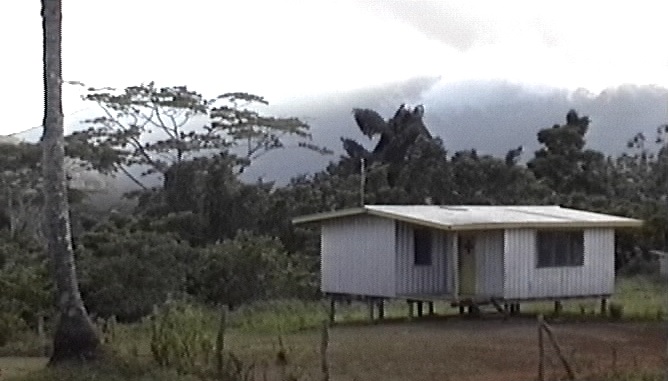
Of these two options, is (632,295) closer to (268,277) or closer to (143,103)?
(268,277)

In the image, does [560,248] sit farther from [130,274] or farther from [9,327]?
[9,327]

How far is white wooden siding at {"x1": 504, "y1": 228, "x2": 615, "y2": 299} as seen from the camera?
92.5 ft

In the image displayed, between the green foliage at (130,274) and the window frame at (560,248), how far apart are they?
9.26m

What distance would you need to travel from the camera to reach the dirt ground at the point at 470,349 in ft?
57.3

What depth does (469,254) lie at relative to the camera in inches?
1144

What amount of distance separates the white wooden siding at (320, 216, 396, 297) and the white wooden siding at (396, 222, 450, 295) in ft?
0.71

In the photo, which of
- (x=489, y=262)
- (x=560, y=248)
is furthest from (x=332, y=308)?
(x=560, y=248)

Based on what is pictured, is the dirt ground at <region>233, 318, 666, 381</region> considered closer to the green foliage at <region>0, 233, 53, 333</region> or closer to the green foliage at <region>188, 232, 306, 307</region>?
the green foliage at <region>0, 233, 53, 333</region>

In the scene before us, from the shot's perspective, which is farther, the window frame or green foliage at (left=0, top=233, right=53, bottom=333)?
the window frame

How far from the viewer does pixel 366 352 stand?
67.3ft

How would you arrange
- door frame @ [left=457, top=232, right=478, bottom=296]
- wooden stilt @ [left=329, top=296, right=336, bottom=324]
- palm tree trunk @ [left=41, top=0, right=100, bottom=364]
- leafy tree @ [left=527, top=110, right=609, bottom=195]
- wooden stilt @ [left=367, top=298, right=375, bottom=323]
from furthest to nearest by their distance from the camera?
leafy tree @ [left=527, top=110, right=609, bottom=195], wooden stilt @ [left=367, top=298, right=375, bottom=323], door frame @ [left=457, top=232, right=478, bottom=296], wooden stilt @ [left=329, top=296, right=336, bottom=324], palm tree trunk @ [left=41, top=0, right=100, bottom=364]

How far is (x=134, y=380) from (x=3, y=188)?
3066 cm

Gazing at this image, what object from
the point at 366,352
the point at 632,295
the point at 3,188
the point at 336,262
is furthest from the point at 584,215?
the point at 3,188

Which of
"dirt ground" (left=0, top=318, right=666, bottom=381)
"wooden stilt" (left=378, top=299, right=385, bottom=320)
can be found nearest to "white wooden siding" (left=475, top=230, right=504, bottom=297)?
"dirt ground" (left=0, top=318, right=666, bottom=381)
